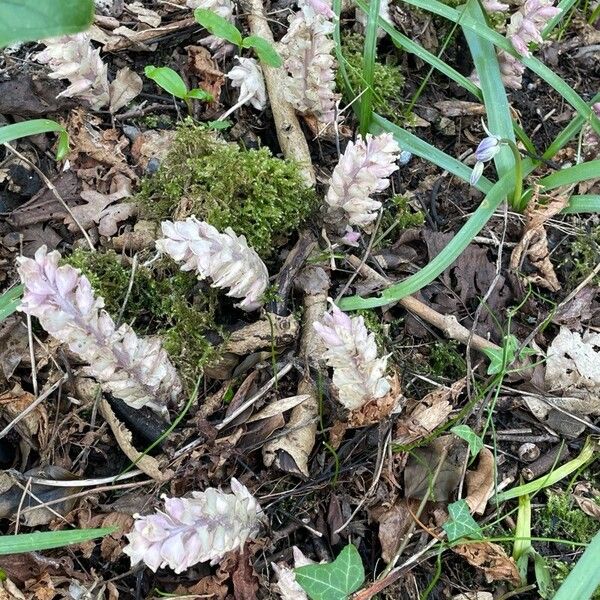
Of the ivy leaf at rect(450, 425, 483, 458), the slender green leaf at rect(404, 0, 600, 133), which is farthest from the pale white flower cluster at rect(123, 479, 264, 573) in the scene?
the slender green leaf at rect(404, 0, 600, 133)

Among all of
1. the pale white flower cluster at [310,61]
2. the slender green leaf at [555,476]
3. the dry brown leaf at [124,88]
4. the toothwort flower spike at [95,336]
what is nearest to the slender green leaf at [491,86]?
the pale white flower cluster at [310,61]

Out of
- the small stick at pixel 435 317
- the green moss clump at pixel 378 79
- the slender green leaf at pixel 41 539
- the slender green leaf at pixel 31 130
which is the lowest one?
the slender green leaf at pixel 41 539

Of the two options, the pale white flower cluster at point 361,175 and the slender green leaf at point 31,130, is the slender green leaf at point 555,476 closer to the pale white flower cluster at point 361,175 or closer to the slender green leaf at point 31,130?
the pale white flower cluster at point 361,175

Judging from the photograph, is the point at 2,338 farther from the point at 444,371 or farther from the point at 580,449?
the point at 580,449

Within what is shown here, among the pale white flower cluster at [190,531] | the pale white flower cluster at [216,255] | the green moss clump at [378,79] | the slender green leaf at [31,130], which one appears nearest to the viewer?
the pale white flower cluster at [190,531]

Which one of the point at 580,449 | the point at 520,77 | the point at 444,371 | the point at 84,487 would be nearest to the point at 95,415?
the point at 84,487

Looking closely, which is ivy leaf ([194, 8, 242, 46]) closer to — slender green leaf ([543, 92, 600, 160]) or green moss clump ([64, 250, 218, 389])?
green moss clump ([64, 250, 218, 389])
